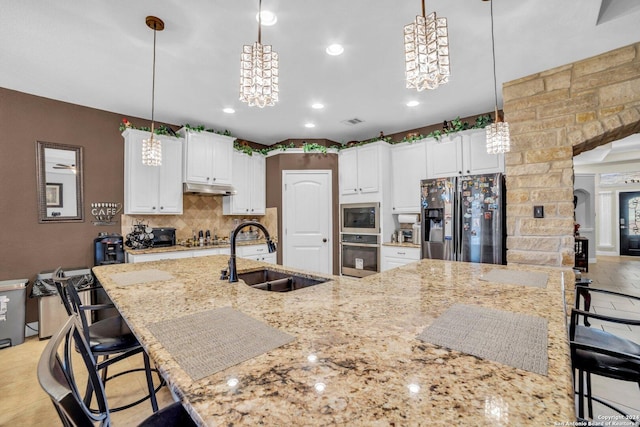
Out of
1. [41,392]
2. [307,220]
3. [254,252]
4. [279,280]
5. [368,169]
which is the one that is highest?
[368,169]

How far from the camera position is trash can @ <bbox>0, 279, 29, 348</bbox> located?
274 cm

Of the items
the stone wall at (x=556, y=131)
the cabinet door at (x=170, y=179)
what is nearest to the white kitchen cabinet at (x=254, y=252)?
the cabinet door at (x=170, y=179)

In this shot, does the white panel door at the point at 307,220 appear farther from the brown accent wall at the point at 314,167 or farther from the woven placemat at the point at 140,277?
the woven placemat at the point at 140,277

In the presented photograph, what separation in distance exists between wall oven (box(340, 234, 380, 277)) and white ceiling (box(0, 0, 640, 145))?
1893mm

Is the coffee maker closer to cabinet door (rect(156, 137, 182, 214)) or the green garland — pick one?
cabinet door (rect(156, 137, 182, 214))

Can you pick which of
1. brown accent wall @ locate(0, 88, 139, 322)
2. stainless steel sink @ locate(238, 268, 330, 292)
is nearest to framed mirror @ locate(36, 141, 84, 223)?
brown accent wall @ locate(0, 88, 139, 322)

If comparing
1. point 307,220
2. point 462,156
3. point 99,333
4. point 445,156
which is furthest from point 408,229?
point 99,333

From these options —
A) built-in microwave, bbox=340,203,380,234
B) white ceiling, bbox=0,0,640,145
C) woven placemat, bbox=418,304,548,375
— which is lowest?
woven placemat, bbox=418,304,548,375

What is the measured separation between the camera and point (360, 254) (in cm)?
445

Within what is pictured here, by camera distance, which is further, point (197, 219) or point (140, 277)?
point (197, 219)

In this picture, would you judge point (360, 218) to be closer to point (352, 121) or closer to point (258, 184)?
point (352, 121)

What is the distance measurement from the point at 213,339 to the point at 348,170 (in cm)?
398

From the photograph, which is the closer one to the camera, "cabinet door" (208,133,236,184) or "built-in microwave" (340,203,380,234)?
"cabinet door" (208,133,236,184)

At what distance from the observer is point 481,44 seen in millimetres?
2232
